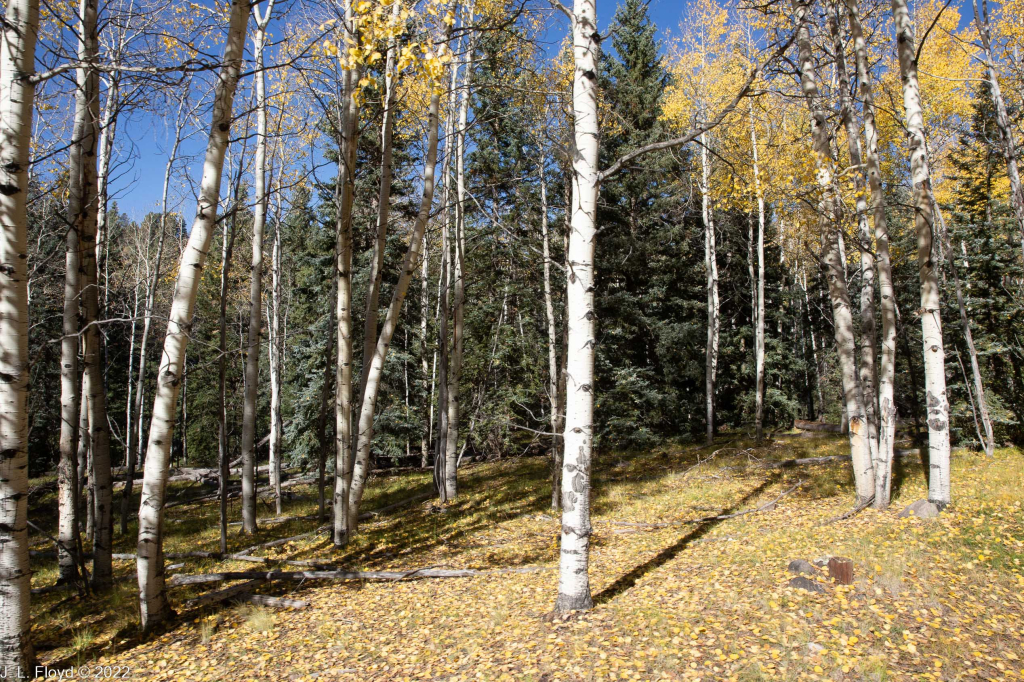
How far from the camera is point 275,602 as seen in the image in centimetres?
539

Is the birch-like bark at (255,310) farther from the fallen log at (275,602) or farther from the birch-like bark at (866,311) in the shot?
the birch-like bark at (866,311)

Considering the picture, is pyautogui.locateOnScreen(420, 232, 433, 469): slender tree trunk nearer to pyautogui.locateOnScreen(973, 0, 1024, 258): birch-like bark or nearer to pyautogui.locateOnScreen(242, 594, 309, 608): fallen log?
pyautogui.locateOnScreen(242, 594, 309, 608): fallen log

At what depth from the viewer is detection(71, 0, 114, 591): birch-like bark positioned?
546cm

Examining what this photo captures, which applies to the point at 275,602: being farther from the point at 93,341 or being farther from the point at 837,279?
the point at 837,279

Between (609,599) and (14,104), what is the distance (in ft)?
20.5

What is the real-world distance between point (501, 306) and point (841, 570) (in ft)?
34.6

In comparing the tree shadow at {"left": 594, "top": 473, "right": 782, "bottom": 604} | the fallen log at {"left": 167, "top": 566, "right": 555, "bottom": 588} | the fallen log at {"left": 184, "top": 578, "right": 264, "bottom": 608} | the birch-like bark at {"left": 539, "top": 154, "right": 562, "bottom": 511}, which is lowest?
the fallen log at {"left": 167, "top": 566, "right": 555, "bottom": 588}

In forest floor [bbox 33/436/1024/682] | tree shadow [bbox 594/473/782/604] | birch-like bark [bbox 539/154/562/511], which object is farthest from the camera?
birch-like bark [bbox 539/154/562/511]

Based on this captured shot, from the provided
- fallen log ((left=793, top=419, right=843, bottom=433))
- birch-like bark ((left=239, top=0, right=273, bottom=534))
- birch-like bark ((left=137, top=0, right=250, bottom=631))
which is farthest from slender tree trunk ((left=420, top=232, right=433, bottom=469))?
fallen log ((left=793, top=419, right=843, bottom=433))

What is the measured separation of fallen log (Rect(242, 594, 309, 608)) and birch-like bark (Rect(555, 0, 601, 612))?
2.78m

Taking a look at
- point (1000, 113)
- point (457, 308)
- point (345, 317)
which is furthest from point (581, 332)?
point (1000, 113)

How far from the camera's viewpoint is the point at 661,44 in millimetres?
17562

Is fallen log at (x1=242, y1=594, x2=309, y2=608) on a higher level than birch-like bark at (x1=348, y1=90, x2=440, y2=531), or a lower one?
lower

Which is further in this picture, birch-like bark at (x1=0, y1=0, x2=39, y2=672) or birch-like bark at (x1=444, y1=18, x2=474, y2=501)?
birch-like bark at (x1=444, y1=18, x2=474, y2=501)
